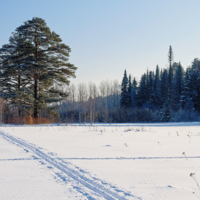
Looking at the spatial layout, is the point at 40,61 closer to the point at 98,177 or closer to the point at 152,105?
the point at 98,177

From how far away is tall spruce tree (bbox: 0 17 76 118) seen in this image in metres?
21.7

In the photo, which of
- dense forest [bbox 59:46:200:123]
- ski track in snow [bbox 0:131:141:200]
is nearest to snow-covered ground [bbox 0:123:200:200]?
ski track in snow [bbox 0:131:141:200]

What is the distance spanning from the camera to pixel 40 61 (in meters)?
22.2

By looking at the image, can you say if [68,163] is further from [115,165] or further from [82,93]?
[82,93]

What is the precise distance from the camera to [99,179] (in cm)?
394

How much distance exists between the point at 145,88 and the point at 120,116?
18024 mm

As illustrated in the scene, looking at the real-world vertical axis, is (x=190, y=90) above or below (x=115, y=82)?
below

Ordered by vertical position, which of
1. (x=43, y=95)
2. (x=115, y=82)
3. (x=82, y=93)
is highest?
(x=115, y=82)

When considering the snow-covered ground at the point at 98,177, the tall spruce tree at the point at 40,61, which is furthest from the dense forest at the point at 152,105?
the snow-covered ground at the point at 98,177

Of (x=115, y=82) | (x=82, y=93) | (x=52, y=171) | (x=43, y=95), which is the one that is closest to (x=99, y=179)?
(x=52, y=171)

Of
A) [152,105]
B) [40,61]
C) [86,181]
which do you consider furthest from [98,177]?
[152,105]

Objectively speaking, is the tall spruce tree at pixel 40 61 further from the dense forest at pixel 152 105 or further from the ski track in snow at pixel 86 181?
the ski track in snow at pixel 86 181

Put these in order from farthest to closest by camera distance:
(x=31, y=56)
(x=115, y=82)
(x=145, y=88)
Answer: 1. (x=115, y=82)
2. (x=145, y=88)
3. (x=31, y=56)

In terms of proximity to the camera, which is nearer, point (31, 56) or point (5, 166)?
point (5, 166)
